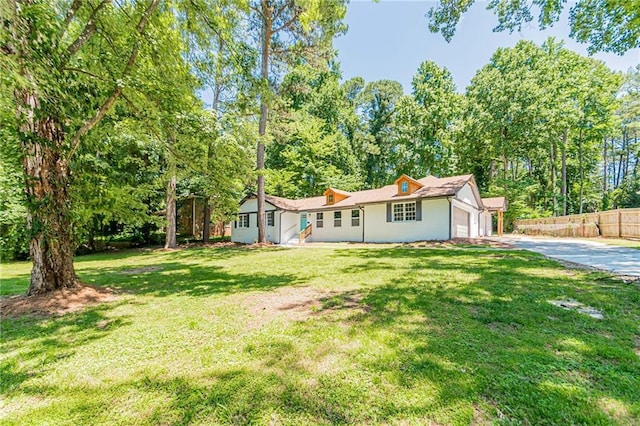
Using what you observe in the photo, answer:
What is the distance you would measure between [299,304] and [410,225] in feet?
41.9

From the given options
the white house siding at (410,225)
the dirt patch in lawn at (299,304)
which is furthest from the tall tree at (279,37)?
the dirt patch in lawn at (299,304)

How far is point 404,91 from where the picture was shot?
32469 millimetres

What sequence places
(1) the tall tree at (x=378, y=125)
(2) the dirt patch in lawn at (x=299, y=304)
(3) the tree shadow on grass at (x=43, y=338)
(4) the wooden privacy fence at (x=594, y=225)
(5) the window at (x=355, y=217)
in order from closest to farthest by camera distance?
(3) the tree shadow on grass at (x=43, y=338) → (2) the dirt patch in lawn at (x=299, y=304) → (4) the wooden privacy fence at (x=594, y=225) → (5) the window at (x=355, y=217) → (1) the tall tree at (x=378, y=125)

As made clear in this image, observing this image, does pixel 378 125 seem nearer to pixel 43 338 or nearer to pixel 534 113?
pixel 534 113

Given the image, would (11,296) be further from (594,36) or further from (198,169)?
(594,36)

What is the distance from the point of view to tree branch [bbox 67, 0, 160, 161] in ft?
15.6

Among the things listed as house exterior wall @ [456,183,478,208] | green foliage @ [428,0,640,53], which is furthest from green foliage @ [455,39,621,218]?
green foliage @ [428,0,640,53]

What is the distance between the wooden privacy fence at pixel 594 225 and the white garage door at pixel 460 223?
7.08 metres

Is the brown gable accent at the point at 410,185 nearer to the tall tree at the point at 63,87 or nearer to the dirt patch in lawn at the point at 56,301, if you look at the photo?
the tall tree at the point at 63,87

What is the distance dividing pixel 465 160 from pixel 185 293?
3001 cm

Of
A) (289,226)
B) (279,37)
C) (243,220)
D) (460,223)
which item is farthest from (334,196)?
(279,37)

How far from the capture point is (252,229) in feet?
67.2

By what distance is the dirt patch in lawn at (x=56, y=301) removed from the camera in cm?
425

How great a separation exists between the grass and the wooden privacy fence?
1410 centimetres
